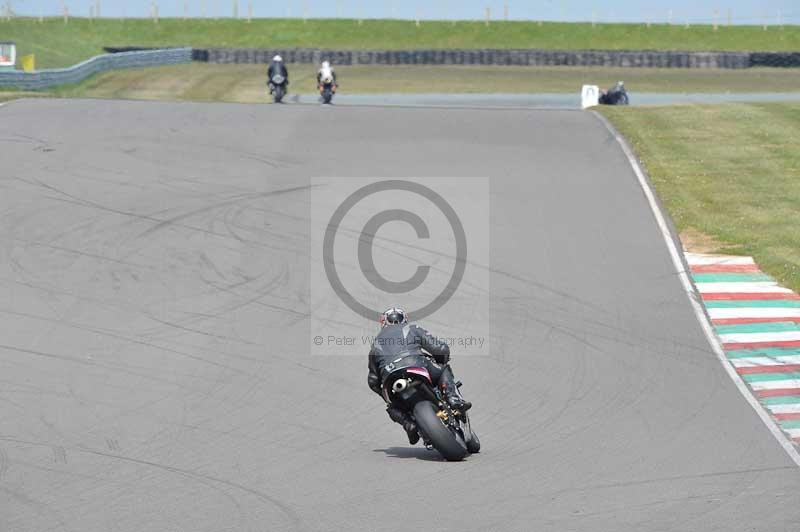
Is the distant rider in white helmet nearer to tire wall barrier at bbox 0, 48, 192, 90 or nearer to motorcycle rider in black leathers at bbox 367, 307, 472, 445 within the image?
tire wall barrier at bbox 0, 48, 192, 90

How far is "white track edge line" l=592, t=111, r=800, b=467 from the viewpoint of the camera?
1277cm

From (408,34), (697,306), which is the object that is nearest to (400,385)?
(697,306)

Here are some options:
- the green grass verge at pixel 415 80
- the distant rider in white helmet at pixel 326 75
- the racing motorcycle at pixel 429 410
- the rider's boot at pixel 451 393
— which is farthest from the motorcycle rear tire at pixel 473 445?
the green grass verge at pixel 415 80

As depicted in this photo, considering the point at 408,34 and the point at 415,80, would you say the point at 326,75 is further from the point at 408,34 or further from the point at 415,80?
the point at 408,34

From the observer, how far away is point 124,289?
1761cm

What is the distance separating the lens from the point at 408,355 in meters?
11.5

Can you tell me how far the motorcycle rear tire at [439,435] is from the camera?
36.7ft

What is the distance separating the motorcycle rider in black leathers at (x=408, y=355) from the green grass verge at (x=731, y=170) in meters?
9.34

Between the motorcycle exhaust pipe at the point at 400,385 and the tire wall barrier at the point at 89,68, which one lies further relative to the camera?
the tire wall barrier at the point at 89,68

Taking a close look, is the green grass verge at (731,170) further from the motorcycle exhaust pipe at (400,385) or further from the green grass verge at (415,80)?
the green grass verge at (415,80)

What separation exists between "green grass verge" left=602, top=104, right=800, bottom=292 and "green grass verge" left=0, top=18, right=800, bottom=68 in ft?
119

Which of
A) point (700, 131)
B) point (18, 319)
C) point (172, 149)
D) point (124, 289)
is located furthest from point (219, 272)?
point (700, 131)

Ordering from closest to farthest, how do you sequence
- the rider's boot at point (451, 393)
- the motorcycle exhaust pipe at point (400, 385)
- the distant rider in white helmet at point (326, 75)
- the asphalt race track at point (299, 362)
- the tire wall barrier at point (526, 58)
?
the asphalt race track at point (299, 362) → the motorcycle exhaust pipe at point (400, 385) → the rider's boot at point (451, 393) → the distant rider in white helmet at point (326, 75) → the tire wall barrier at point (526, 58)

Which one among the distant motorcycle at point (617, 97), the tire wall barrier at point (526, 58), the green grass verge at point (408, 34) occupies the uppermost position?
the green grass verge at point (408, 34)
